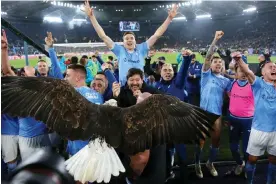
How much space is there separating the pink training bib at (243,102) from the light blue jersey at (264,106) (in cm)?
76

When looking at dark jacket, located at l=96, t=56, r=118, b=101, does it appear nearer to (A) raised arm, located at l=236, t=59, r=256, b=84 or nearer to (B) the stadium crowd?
(B) the stadium crowd

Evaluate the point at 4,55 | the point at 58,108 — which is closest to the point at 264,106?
the point at 58,108

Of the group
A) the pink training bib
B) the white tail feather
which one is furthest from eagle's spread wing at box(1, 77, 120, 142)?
the pink training bib

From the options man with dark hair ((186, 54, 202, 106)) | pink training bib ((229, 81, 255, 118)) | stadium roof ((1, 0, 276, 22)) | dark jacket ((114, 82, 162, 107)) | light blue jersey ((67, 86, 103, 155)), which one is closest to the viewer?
dark jacket ((114, 82, 162, 107))

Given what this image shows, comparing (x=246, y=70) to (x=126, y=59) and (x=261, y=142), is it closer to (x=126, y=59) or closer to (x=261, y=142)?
(x=261, y=142)

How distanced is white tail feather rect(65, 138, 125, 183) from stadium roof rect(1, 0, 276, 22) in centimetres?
2931

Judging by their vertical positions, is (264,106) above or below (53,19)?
below

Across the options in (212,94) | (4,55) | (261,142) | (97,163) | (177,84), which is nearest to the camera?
(97,163)

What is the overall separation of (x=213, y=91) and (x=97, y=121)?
3029 millimetres

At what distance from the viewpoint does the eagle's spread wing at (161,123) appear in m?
2.33

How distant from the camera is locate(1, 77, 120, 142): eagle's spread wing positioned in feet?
7.77

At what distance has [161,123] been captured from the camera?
2445 mm

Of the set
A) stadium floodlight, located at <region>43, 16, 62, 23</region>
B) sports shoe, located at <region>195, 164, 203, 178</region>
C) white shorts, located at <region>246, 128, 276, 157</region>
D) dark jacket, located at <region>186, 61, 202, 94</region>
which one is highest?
stadium floodlight, located at <region>43, 16, 62, 23</region>

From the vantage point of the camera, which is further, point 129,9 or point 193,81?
point 129,9
